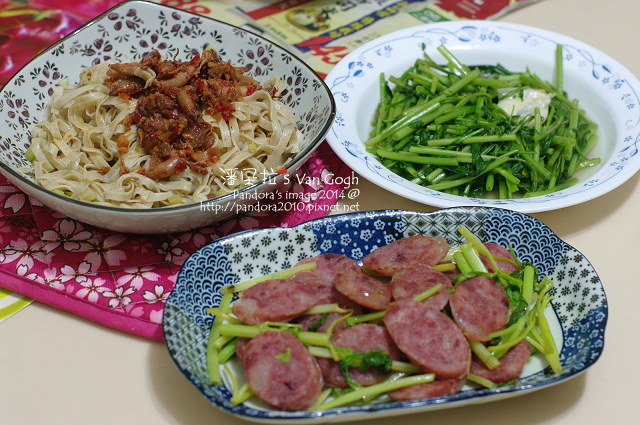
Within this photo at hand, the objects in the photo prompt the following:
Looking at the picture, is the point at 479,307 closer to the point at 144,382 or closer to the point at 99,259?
the point at 144,382

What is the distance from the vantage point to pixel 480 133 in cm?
260

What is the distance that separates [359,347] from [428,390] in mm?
218

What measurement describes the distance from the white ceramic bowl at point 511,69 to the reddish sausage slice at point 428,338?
0.65 m

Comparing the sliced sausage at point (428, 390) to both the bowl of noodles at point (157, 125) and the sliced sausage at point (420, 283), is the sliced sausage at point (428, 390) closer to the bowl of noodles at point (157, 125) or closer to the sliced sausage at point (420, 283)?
the sliced sausage at point (420, 283)

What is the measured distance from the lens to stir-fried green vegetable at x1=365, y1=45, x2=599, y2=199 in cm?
250

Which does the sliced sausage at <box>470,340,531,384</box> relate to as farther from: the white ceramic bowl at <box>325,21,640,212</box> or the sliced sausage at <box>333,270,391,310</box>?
the white ceramic bowl at <box>325,21,640,212</box>

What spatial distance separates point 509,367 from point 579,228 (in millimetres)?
1058

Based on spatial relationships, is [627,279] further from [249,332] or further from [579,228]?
[249,332]

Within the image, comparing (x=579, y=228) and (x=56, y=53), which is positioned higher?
(x=56, y=53)

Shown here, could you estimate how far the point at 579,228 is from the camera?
2340mm

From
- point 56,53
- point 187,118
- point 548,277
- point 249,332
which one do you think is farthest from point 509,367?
point 56,53

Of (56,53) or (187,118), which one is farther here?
(56,53)

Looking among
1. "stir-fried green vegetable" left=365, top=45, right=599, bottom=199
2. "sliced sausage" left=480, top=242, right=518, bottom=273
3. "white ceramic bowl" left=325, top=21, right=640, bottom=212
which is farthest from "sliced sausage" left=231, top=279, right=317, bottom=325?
"stir-fried green vegetable" left=365, top=45, right=599, bottom=199

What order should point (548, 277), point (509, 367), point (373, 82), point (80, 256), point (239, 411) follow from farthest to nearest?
point (373, 82)
point (80, 256)
point (548, 277)
point (509, 367)
point (239, 411)
